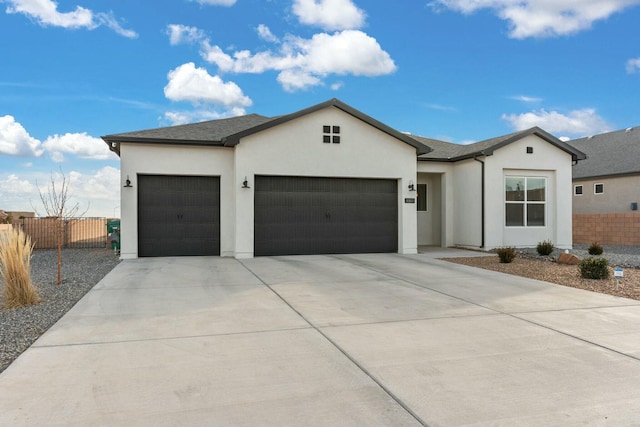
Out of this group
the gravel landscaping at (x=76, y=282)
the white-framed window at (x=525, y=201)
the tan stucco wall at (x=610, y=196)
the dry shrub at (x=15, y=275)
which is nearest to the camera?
the gravel landscaping at (x=76, y=282)

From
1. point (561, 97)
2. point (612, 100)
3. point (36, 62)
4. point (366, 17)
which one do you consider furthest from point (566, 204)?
point (36, 62)

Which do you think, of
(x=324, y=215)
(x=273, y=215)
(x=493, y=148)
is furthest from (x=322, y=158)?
(x=493, y=148)

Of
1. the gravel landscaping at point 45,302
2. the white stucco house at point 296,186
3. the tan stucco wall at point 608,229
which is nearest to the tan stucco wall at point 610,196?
the tan stucco wall at point 608,229

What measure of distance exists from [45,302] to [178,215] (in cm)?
702

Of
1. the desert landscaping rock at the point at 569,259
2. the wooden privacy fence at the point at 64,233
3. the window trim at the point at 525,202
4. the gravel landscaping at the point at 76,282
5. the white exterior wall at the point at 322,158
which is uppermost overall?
the white exterior wall at the point at 322,158

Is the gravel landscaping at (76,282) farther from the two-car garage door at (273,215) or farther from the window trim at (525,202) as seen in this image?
the two-car garage door at (273,215)

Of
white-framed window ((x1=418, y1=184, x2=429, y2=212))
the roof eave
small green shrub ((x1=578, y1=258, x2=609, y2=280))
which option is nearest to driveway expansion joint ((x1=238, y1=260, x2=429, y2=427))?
small green shrub ((x1=578, y1=258, x2=609, y2=280))

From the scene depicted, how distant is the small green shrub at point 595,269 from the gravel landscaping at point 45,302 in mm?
10272

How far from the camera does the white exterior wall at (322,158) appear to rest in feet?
45.3

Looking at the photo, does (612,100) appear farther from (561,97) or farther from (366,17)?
(366,17)

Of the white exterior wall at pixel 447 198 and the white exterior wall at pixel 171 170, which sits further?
the white exterior wall at pixel 447 198

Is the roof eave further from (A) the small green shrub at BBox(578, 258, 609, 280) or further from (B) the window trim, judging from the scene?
(A) the small green shrub at BBox(578, 258, 609, 280)

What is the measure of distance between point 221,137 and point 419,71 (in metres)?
8.90

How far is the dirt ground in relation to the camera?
8.62 m
